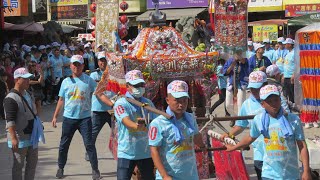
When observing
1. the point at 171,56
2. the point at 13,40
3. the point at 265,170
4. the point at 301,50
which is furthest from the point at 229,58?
the point at 13,40

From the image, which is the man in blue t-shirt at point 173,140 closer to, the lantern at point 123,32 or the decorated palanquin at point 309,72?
the lantern at point 123,32

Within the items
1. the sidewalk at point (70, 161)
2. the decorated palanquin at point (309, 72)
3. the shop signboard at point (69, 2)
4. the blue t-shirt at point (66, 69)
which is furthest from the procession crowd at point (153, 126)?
the shop signboard at point (69, 2)

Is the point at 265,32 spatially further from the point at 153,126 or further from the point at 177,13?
the point at 153,126

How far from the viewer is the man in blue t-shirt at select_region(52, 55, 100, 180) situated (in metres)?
9.38

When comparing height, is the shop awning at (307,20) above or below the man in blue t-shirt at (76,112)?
above

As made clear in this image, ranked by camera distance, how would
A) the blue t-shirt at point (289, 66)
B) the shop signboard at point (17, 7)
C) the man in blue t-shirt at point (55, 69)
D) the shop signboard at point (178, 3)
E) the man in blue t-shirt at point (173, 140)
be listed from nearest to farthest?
the man in blue t-shirt at point (173, 140), the blue t-shirt at point (289, 66), the man in blue t-shirt at point (55, 69), the shop signboard at point (17, 7), the shop signboard at point (178, 3)

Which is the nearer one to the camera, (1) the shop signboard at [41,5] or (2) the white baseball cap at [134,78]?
(2) the white baseball cap at [134,78]

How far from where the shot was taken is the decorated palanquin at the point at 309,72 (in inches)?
543

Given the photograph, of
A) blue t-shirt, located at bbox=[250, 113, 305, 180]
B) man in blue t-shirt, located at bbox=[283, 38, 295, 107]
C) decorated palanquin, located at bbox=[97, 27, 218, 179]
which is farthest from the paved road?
blue t-shirt, located at bbox=[250, 113, 305, 180]

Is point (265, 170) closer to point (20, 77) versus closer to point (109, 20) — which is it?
point (20, 77)

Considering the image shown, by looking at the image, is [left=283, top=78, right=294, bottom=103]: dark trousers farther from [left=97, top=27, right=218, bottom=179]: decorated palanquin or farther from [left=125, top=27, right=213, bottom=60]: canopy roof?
[left=125, top=27, right=213, bottom=60]: canopy roof

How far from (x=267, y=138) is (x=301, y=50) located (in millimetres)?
8599

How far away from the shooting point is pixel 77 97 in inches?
374

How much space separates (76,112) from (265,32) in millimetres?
20493
